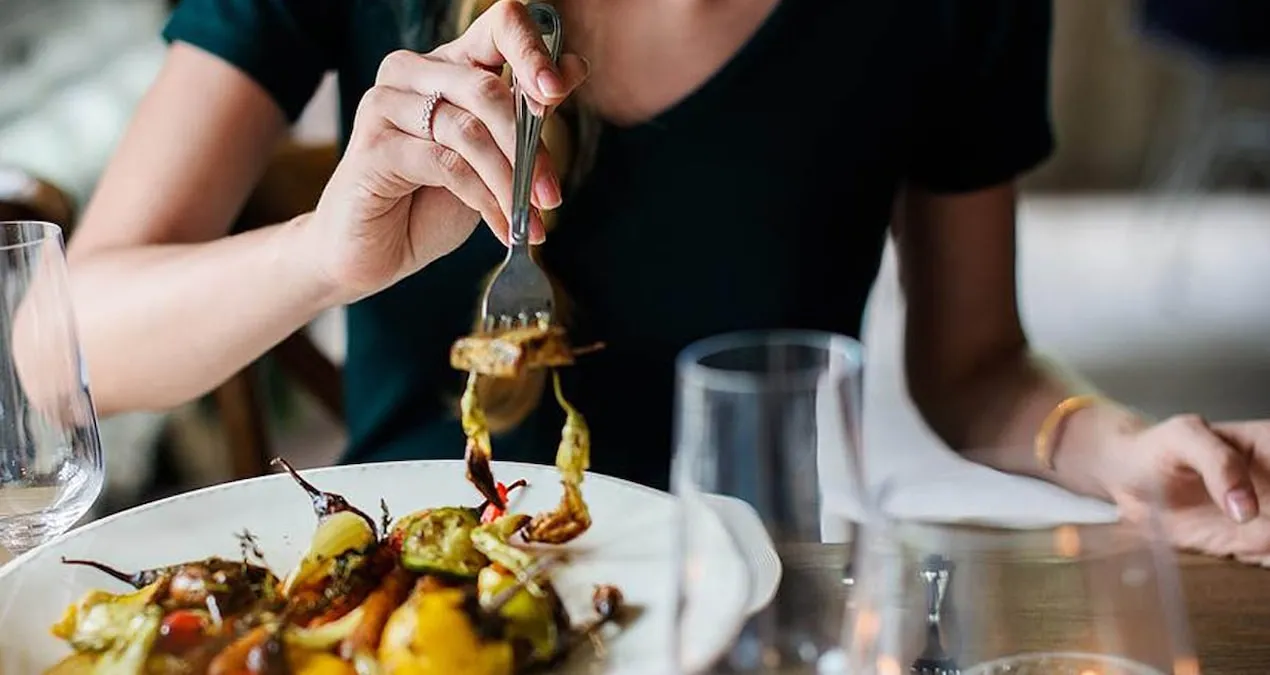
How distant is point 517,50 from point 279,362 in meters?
0.53

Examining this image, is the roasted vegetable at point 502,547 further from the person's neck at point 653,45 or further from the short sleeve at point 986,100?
the short sleeve at point 986,100

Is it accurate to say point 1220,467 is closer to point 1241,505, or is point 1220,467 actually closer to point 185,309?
point 1241,505

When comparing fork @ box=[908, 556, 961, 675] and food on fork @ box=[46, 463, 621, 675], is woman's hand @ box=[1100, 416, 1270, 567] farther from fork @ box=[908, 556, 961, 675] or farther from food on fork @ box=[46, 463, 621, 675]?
food on fork @ box=[46, 463, 621, 675]

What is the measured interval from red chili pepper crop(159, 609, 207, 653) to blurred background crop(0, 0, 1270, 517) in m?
0.25

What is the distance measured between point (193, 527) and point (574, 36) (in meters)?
0.35

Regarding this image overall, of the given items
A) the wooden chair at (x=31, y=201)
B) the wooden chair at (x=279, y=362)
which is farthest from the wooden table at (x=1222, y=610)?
the wooden chair at (x=31, y=201)

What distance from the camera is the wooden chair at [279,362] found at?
2.85 feet

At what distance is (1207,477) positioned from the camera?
660 mm

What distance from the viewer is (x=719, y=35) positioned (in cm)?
86

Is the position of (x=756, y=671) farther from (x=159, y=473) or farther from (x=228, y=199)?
(x=159, y=473)

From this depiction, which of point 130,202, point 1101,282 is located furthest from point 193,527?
point 1101,282

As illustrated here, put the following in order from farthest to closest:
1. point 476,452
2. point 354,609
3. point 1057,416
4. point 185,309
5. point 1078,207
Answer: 1. point 1078,207
2. point 1057,416
3. point 185,309
4. point 476,452
5. point 354,609

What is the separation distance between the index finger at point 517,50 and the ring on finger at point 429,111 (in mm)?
18

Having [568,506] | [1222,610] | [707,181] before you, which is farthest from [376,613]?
[707,181]
